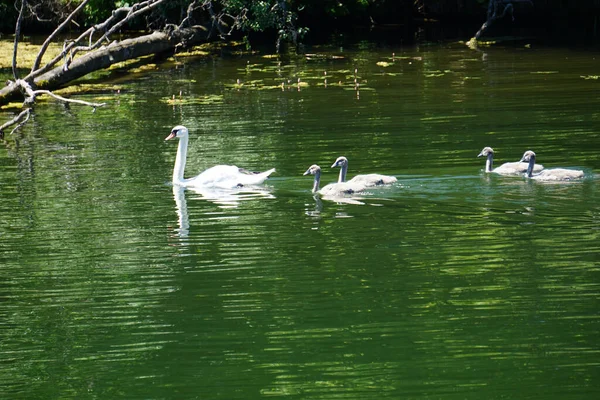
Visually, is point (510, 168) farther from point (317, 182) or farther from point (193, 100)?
point (193, 100)

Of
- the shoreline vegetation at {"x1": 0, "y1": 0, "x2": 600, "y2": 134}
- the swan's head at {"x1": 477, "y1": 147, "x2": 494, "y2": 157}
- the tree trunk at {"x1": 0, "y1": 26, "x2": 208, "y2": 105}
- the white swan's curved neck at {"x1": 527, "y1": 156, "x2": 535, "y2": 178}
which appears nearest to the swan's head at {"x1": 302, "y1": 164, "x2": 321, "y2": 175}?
the swan's head at {"x1": 477, "y1": 147, "x2": 494, "y2": 157}

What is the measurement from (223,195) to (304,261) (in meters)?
4.37

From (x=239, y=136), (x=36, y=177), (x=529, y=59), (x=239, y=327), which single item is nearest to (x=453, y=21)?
(x=529, y=59)

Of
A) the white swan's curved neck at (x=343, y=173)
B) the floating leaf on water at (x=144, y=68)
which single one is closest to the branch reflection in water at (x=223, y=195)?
the white swan's curved neck at (x=343, y=173)

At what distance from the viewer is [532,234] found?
1243 centimetres

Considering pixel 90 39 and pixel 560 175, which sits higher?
pixel 90 39

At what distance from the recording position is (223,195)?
15.8 m

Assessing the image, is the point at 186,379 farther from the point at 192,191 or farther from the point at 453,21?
the point at 453,21

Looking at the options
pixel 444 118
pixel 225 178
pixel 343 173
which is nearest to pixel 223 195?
pixel 225 178

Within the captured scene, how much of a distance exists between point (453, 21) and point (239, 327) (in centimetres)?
3751

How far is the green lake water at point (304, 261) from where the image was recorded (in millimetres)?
8594

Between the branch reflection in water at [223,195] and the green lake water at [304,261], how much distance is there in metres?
0.06

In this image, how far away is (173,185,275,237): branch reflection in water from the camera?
49.5 feet

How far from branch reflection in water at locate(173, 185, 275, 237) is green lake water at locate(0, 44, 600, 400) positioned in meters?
0.06
